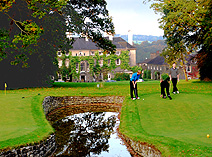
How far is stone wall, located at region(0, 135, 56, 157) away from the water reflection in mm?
383

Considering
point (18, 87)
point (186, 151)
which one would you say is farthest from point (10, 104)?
point (18, 87)

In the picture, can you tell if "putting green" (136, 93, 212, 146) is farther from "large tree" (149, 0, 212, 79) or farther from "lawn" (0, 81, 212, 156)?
"large tree" (149, 0, 212, 79)

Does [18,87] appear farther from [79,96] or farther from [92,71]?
[92,71]

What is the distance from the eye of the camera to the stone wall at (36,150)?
10727 mm

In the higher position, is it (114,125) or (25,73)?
(25,73)

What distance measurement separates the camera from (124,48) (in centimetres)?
9006

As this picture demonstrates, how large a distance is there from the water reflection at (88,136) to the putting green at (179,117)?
1.82m

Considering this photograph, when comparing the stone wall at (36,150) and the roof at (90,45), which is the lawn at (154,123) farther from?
the roof at (90,45)

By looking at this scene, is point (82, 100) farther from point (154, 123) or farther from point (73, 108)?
point (154, 123)

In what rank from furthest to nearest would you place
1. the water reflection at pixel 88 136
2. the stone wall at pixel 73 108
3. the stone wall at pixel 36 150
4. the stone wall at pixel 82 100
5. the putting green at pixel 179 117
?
the stone wall at pixel 82 100 → the water reflection at pixel 88 136 → the putting green at pixel 179 117 → the stone wall at pixel 73 108 → the stone wall at pixel 36 150

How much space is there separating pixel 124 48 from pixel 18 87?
57.6 metres

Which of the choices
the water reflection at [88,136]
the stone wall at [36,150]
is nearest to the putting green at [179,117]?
the water reflection at [88,136]

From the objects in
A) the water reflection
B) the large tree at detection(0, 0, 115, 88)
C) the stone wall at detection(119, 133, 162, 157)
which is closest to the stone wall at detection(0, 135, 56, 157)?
the water reflection

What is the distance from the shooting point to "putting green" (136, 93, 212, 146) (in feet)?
40.6
